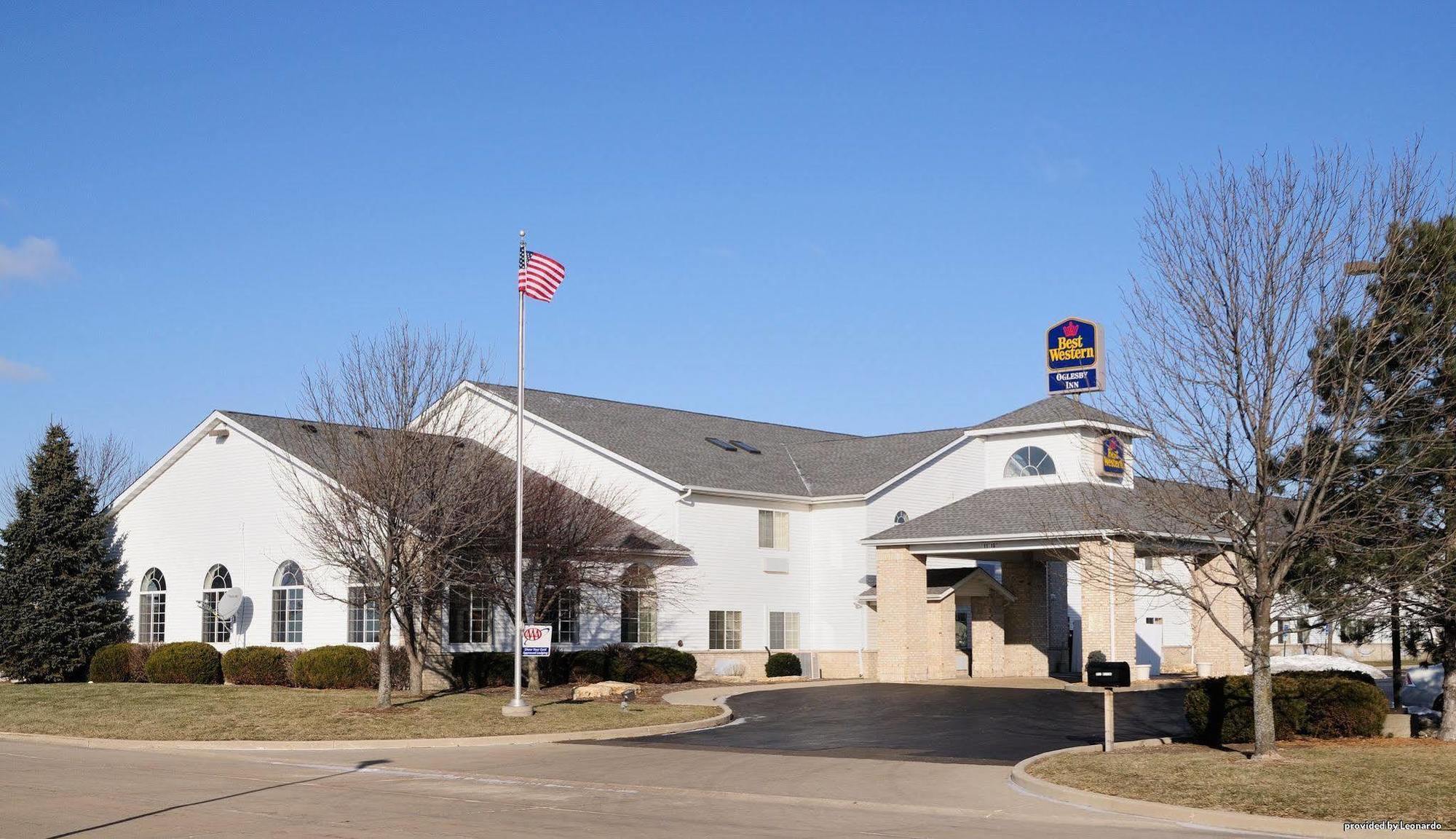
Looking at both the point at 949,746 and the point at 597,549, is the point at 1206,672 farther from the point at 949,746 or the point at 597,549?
the point at 949,746

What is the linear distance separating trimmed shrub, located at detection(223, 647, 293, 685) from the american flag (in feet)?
46.3

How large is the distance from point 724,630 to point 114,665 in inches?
689

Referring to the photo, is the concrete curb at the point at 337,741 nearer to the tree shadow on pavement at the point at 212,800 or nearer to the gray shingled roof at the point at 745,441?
the tree shadow on pavement at the point at 212,800

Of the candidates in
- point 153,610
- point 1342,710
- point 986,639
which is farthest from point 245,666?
point 1342,710

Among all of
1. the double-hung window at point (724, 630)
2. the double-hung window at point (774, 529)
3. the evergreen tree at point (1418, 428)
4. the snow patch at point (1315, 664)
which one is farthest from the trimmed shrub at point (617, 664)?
the evergreen tree at point (1418, 428)

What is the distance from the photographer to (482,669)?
35531 mm

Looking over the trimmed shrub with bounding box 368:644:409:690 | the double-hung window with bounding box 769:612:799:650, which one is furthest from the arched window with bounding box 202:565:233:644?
the double-hung window with bounding box 769:612:799:650

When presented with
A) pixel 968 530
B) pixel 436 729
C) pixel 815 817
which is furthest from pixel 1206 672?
pixel 815 817

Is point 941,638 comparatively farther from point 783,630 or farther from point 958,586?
point 783,630

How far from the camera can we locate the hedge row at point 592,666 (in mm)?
35562

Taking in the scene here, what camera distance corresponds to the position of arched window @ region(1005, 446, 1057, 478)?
44.2m

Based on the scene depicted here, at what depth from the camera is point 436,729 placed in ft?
80.4

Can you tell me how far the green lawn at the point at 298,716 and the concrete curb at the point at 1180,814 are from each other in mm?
10646

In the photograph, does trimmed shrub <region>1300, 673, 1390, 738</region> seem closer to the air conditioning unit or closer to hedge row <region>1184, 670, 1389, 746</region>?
hedge row <region>1184, 670, 1389, 746</region>
